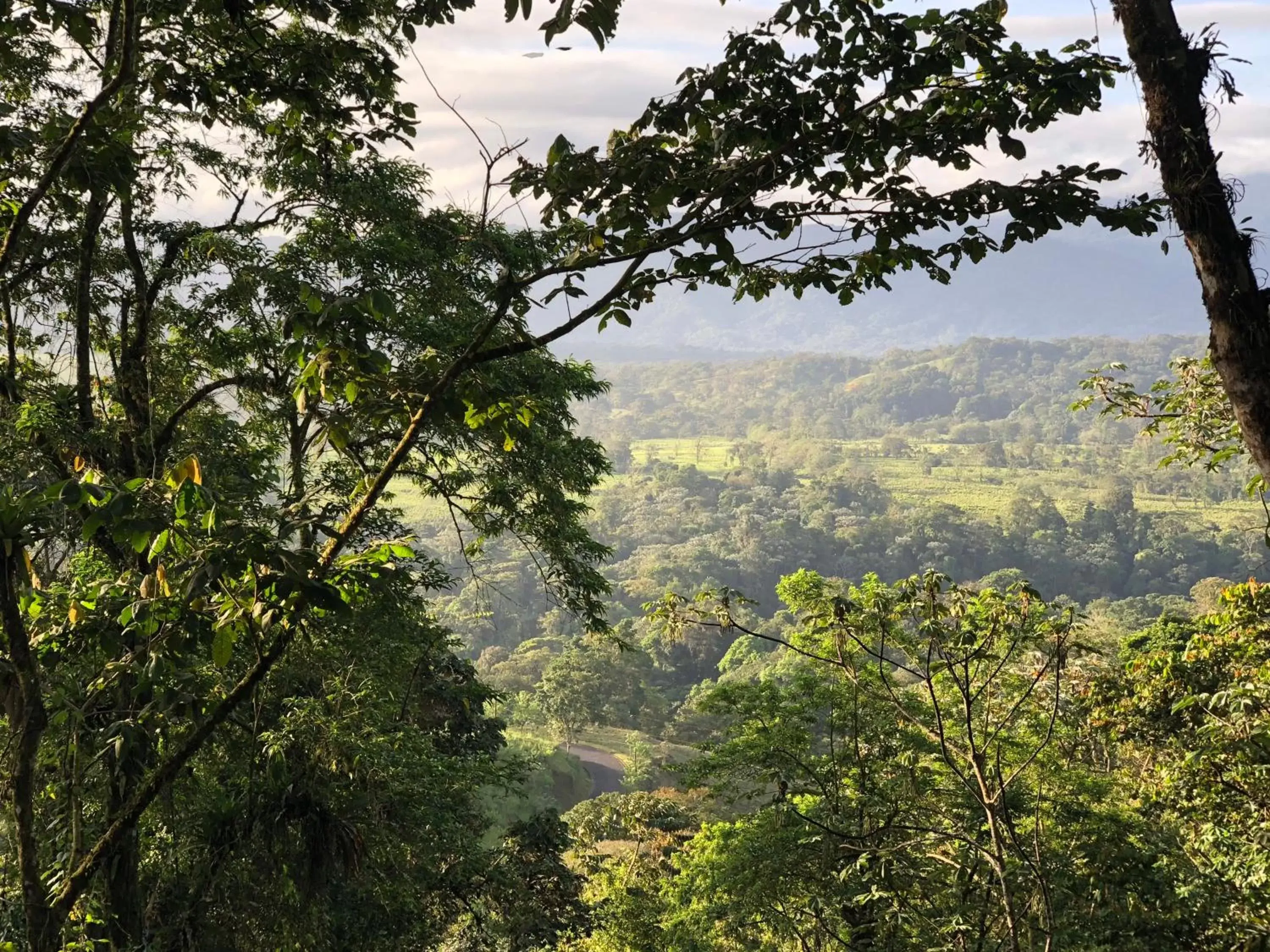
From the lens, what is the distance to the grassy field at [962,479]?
240 feet

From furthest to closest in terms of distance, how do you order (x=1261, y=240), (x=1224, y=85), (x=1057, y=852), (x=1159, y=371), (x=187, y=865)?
(x=1159, y=371)
(x=1057, y=852)
(x=187, y=865)
(x=1261, y=240)
(x=1224, y=85)

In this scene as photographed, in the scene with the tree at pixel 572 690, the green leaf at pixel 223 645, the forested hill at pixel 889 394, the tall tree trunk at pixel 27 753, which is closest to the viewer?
the green leaf at pixel 223 645

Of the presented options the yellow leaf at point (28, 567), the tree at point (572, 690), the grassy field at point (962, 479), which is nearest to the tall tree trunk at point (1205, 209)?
the yellow leaf at point (28, 567)

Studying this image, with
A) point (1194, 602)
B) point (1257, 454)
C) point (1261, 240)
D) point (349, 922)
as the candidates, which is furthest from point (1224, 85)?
point (1194, 602)

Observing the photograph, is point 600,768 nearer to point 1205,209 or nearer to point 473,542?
point 473,542

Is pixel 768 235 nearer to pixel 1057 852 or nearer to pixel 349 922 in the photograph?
pixel 1057 852

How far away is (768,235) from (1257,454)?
1247 millimetres

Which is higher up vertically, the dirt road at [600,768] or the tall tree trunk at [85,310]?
the tall tree trunk at [85,310]

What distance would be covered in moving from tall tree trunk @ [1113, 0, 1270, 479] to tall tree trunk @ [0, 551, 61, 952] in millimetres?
2634

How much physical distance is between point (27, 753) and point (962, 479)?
326 feet

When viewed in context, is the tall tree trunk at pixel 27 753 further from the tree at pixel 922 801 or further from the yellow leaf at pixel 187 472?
the tree at pixel 922 801

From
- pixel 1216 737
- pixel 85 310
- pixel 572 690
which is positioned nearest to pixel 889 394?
pixel 572 690

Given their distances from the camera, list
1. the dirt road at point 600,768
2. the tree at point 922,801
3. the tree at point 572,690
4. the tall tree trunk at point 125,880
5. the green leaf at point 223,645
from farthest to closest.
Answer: the dirt road at point 600,768 < the tree at point 572,690 < the tree at point 922,801 < the tall tree trunk at point 125,880 < the green leaf at point 223,645

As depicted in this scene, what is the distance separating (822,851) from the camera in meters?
6.44
